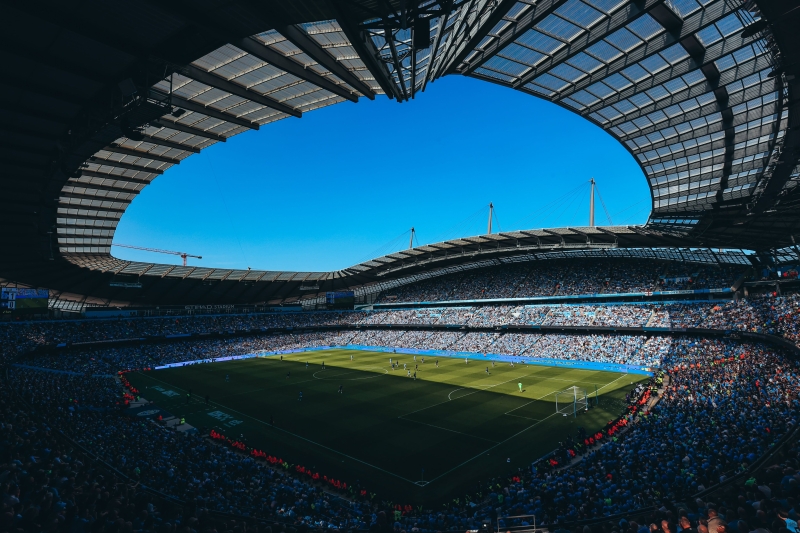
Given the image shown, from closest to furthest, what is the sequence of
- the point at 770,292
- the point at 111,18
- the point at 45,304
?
the point at 111,18, the point at 770,292, the point at 45,304

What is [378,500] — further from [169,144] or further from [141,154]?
[141,154]

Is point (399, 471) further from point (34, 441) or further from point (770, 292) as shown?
point (770, 292)

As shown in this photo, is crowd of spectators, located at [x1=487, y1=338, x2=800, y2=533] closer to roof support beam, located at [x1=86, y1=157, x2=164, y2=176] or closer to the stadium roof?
the stadium roof

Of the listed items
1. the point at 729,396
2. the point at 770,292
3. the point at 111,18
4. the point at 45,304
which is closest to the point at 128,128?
the point at 111,18

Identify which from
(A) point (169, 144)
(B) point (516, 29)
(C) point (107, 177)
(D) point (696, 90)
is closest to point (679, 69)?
(D) point (696, 90)

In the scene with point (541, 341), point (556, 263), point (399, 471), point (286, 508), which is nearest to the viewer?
point (286, 508)

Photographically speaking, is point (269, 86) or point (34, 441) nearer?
point (34, 441)
